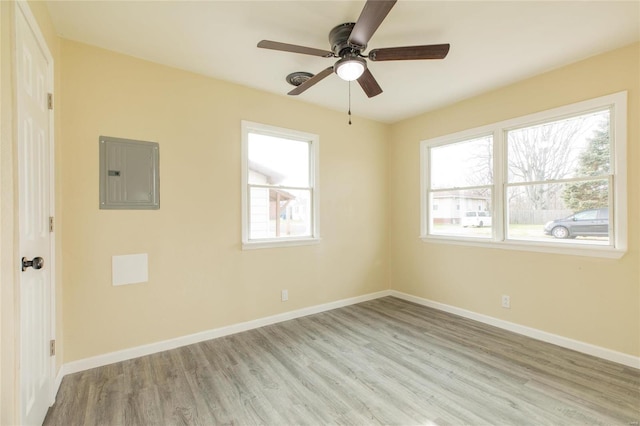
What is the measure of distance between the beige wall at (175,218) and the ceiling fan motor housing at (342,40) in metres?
1.46

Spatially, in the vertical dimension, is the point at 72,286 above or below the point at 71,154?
below

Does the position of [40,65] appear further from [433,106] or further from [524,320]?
[524,320]

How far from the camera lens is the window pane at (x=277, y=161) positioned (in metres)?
3.45

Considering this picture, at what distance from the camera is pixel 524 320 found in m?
3.14

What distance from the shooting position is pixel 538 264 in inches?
120

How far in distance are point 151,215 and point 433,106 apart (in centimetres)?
366

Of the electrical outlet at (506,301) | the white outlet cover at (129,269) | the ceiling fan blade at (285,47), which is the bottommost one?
the electrical outlet at (506,301)

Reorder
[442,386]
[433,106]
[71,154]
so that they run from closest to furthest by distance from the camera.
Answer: [442,386] → [71,154] → [433,106]

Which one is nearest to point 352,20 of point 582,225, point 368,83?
point 368,83

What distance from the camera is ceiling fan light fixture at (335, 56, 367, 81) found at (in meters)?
2.03

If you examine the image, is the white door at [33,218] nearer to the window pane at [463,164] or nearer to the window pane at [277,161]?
the window pane at [277,161]

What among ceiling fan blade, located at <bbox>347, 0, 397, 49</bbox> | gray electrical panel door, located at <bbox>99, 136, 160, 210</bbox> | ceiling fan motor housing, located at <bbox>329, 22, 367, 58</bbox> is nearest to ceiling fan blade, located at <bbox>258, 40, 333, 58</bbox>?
ceiling fan motor housing, located at <bbox>329, 22, 367, 58</bbox>

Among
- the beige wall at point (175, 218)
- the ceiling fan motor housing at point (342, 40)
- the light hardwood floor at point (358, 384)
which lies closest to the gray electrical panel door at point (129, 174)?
the beige wall at point (175, 218)

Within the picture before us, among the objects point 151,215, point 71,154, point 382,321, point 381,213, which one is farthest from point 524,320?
point 71,154
